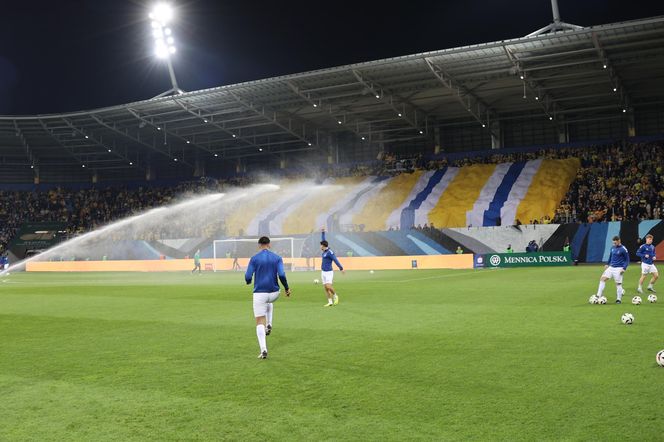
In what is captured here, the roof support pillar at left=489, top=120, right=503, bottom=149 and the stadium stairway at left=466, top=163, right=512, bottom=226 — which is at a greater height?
the roof support pillar at left=489, top=120, right=503, bottom=149

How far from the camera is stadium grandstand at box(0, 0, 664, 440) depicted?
809cm

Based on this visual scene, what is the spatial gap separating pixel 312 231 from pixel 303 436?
53697 mm

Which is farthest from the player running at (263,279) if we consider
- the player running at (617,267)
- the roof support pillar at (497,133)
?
the roof support pillar at (497,133)

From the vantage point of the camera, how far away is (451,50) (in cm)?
4644

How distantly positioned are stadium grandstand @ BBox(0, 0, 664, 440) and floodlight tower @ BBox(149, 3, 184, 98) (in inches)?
126

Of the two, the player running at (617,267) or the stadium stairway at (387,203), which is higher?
the stadium stairway at (387,203)

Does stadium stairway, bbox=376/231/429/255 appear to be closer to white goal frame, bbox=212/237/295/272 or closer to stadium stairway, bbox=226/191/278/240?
white goal frame, bbox=212/237/295/272

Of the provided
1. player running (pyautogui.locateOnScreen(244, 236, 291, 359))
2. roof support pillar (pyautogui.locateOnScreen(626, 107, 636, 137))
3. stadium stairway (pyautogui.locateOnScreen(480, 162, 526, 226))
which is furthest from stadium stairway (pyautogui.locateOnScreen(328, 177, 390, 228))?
player running (pyautogui.locateOnScreen(244, 236, 291, 359))

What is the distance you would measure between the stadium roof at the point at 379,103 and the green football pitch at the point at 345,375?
3336 centimetres

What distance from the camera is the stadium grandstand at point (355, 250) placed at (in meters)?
8.09

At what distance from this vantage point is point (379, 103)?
199 ft

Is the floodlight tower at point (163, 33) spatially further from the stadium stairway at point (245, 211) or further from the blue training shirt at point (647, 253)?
the blue training shirt at point (647, 253)

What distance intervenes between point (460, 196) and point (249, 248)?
66.5 ft

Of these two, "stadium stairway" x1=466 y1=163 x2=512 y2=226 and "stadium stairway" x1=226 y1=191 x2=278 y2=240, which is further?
"stadium stairway" x1=226 y1=191 x2=278 y2=240
